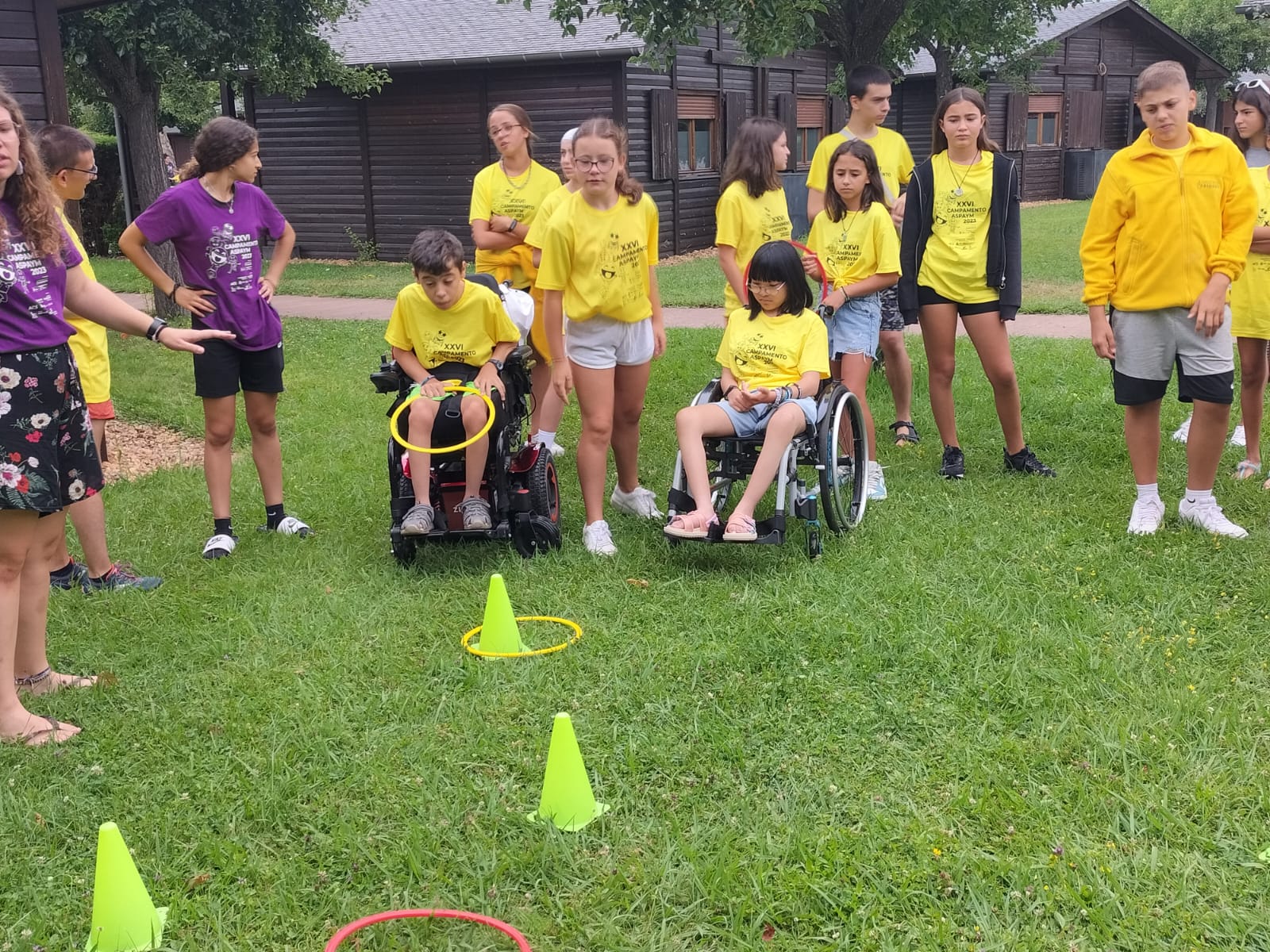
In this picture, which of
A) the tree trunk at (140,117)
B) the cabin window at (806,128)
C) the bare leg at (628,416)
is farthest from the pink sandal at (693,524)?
the cabin window at (806,128)

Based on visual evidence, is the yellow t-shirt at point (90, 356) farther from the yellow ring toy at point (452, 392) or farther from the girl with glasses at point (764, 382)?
the girl with glasses at point (764, 382)

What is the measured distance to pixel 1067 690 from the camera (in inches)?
139

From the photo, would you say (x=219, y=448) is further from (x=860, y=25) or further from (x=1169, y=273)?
(x=860, y=25)

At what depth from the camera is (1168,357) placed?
4.84 meters

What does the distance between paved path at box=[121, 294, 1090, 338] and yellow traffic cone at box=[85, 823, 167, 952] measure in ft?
28.5

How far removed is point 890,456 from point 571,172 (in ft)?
8.41

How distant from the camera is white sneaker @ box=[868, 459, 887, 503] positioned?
18.5 feet

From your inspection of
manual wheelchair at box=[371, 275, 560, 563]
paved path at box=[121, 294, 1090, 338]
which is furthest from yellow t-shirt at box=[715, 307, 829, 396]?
paved path at box=[121, 294, 1090, 338]

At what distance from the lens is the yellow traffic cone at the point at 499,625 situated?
395 centimetres

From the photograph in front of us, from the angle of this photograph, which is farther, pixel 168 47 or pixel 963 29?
pixel 168 47

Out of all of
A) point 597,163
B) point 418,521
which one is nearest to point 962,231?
point 597,163

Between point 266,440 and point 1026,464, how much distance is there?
3.85 meters

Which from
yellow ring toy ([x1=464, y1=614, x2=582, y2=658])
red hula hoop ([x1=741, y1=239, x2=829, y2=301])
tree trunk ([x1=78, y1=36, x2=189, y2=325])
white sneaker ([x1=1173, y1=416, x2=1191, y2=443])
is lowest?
yellow ring toy ([x1=464, y1=614, x2=582, y2=658])

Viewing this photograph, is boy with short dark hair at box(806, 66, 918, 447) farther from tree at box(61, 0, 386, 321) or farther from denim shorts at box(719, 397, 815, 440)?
tree at box(61, 0, 386, 321)
